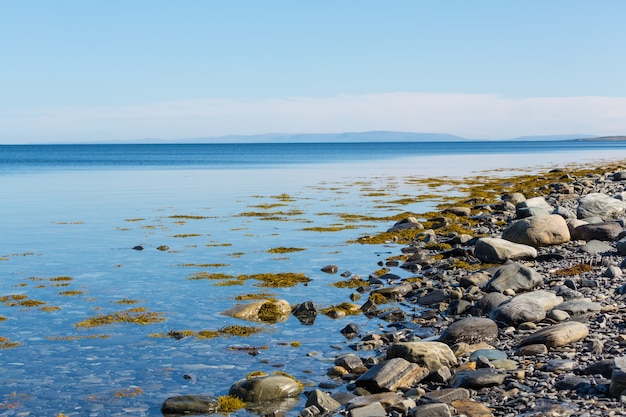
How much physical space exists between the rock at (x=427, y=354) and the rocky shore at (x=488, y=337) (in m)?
0.02

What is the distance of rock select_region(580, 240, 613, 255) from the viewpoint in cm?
2019

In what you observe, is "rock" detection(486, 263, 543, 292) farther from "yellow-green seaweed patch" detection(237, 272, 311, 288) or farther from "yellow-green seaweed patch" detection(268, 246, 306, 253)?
"yellow-green seaweed patch" detection(268, 246, 306, 253)

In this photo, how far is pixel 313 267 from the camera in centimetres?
2131

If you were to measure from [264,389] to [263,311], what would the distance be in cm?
503

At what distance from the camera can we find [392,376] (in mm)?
10586

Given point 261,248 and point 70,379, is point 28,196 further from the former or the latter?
point 70,379

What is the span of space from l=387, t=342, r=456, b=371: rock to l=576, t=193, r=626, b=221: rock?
1777 cm

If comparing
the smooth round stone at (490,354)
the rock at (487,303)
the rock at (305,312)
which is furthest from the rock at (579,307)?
the rock at (305,312)

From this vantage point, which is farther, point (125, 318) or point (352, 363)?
point (125, 318)

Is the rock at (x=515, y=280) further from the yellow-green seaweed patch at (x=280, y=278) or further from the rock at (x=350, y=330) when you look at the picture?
the yellow-green seaweed patch at (x=280, y=278)

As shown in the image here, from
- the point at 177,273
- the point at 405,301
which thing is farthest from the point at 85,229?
the point at 405,301

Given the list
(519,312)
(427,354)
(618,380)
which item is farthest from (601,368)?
(519,312)

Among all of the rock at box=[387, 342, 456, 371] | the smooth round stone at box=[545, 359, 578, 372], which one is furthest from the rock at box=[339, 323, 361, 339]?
the smooth round stone at box=[545, 359, 578, 372]

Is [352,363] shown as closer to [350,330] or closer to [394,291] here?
[350,330]
